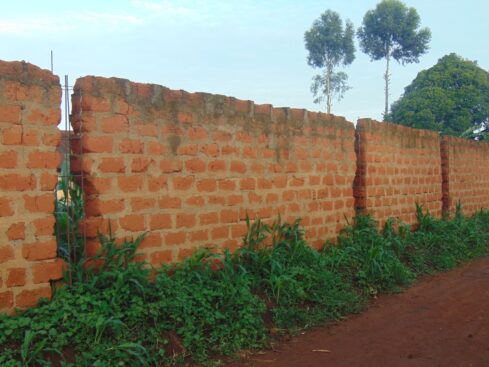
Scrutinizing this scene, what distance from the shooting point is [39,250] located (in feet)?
11.7

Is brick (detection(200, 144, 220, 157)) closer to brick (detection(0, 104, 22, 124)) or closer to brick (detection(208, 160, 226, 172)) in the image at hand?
brick (detection(208, 160, 226, 172))

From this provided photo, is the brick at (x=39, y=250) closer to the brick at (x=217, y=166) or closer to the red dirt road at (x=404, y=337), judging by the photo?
the red dirt road at (x=404, y=337)

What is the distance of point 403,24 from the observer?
27.5 meters

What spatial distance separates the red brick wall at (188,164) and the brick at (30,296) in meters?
0.52

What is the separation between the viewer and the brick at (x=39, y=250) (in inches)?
138

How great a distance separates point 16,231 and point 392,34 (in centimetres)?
2779

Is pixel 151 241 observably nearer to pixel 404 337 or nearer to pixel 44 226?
pixel 44 226

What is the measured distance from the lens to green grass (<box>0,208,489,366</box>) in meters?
3.32

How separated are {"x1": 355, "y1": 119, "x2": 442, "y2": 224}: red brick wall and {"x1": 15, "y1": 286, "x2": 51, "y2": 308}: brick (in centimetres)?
486

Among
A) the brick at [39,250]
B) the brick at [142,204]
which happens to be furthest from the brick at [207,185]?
the brick at [39,250]

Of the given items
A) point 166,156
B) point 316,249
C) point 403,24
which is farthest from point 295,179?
point 403,24

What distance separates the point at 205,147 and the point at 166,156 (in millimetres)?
482

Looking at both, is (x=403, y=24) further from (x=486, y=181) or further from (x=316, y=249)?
(x=316, y=249)

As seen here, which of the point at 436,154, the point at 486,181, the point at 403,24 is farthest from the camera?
the point at 403,24
